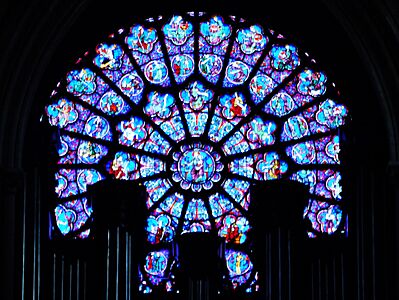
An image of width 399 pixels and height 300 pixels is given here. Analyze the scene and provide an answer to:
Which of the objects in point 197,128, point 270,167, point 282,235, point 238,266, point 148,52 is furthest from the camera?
point 148,52

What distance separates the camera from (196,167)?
24422mm

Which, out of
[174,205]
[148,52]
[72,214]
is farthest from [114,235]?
[148,52]

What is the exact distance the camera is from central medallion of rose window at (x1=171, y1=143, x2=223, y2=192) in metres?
24.3

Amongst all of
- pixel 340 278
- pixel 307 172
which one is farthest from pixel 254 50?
pixel 340 278

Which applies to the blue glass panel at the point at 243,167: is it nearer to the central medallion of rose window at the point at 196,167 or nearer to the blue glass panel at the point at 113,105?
the central medallion of rose window at the point at 196,167

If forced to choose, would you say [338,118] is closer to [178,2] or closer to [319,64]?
[319,64]

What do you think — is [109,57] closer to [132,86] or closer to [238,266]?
[132,86]

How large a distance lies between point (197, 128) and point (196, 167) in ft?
2.03

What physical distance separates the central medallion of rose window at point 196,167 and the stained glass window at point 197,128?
0.05ft

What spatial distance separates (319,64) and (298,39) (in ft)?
1.62

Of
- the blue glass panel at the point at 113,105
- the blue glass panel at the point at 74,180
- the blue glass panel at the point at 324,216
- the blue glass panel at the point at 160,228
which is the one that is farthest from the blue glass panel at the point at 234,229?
the blue glass panel at the point at 113,105

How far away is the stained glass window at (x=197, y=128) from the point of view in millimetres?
24000

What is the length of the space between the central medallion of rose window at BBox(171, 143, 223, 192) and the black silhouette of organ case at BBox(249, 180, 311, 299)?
2504 mm

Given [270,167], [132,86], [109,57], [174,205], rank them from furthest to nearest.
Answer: [109,57], [132,86], [270,167], [174,205]
